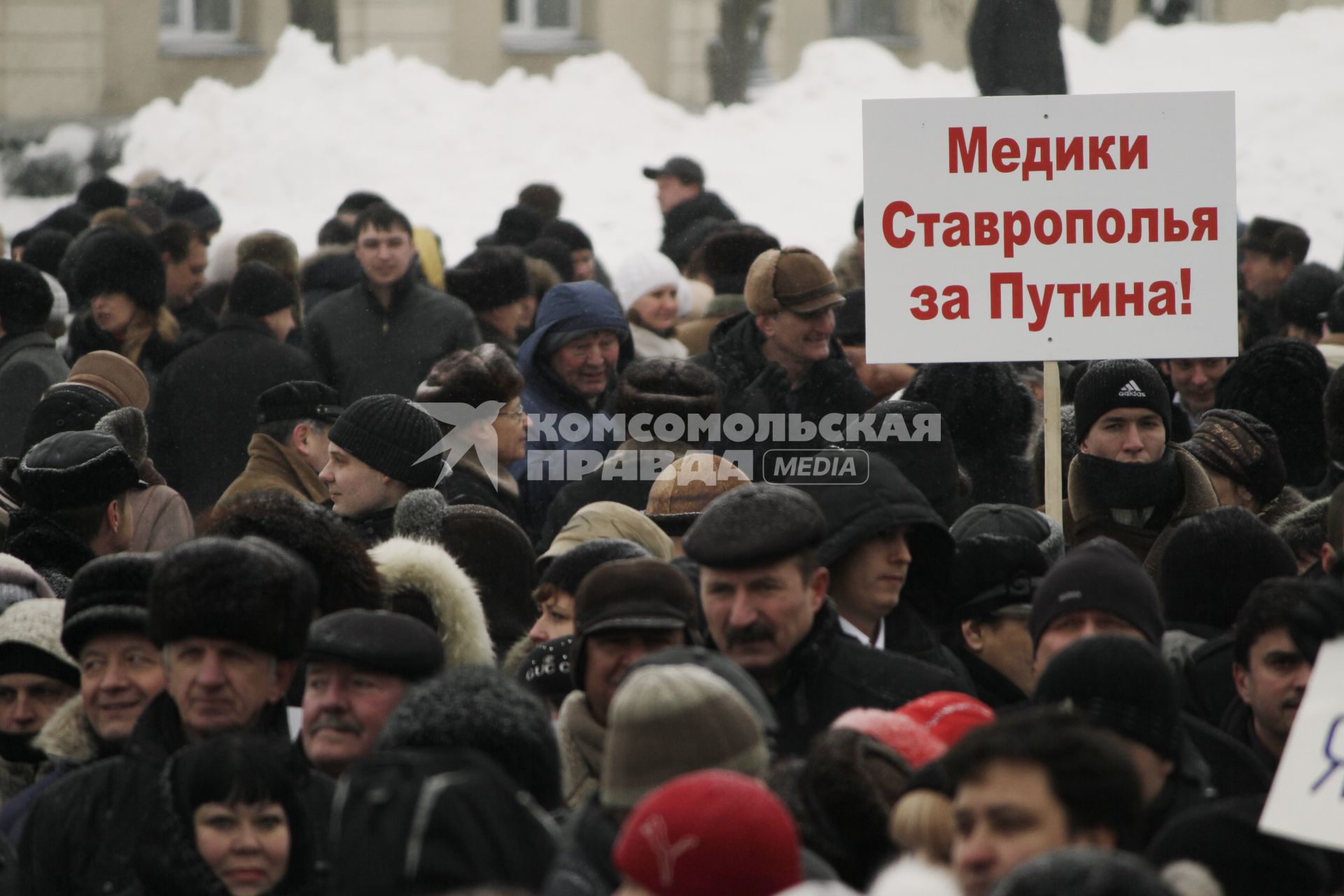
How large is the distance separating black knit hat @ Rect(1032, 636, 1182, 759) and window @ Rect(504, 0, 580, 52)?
20318 millimetres

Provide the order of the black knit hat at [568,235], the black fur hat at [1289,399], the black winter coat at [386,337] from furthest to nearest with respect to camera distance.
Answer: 1. the black knit hat at [568,235]
2. the black winter coat at [386,337]
3. the black fur hat at [1289,399]

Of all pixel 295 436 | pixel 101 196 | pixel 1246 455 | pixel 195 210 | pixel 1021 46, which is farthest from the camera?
pixel 1021 46

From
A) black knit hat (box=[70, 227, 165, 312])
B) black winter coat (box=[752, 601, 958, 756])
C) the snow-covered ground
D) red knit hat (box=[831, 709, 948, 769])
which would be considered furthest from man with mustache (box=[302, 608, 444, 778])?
the snow-covered ground

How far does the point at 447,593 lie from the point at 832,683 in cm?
98

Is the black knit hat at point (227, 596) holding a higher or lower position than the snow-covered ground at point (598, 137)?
lower

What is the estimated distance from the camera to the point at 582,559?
4.91 metres

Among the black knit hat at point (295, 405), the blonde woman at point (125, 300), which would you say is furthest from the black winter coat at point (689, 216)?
the black knit hat at point (295, 405)

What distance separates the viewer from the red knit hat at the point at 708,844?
281 cm

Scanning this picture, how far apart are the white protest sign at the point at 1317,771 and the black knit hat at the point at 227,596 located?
1932 mm

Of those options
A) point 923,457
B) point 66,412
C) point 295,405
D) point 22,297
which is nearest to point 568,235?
point 22,297

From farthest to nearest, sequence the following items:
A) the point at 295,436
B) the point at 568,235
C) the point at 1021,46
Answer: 1. the point at 1021,46
2. the point at 568,235
3. the point at 295,436

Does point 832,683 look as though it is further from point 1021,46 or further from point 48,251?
point 1021,46

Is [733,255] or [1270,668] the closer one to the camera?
[1270,668]

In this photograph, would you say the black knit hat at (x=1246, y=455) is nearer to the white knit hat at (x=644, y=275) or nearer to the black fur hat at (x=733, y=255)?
the white knit hat at (x=644, y=275)
